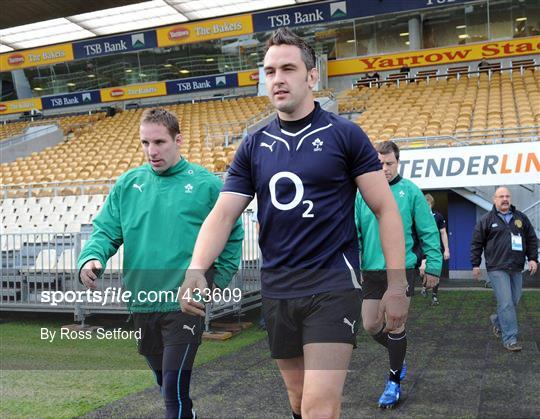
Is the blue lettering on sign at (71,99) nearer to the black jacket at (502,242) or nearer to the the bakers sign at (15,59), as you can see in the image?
the the bakers sign at (15,59)

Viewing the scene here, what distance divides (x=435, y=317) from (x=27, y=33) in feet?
85.6

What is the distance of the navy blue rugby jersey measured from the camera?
2.58 metres

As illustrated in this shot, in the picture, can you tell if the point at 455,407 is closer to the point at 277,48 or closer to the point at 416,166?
the point at 277,48

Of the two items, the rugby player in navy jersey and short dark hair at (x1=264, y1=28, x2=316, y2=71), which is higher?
short dark hair at (x1=264, y1=28, x2=316, y2=71)

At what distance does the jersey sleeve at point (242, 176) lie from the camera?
2.76 meters

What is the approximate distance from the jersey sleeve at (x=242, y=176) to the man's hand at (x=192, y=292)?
0.45 m

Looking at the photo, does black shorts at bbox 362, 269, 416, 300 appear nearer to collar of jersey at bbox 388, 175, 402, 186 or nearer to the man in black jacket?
collar of jersey at bbox 388, 175, 402, 186

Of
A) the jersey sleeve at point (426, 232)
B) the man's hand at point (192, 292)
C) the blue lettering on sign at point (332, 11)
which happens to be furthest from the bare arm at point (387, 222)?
the blue lettering on sign at point (332, 11)

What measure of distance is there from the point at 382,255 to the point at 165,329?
2194 mm

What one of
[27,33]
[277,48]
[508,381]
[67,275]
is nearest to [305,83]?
[277,48]

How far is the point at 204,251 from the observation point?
8.62 feet

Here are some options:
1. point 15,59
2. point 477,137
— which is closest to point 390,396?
point 477,137

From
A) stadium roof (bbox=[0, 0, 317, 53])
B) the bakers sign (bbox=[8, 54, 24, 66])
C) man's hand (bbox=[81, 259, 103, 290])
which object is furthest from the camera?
the bakers sign (bbox=[8, 54, 24, 66])

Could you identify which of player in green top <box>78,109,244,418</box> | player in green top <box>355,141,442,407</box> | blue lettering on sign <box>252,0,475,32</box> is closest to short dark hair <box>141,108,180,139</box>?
player in green top <box>78,109,244,418</box>
